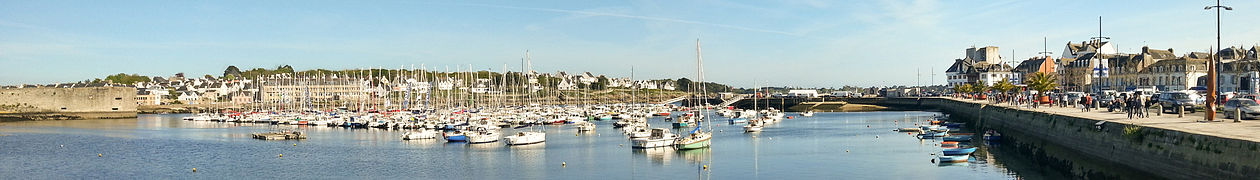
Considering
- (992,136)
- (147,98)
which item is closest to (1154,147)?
(992,136)

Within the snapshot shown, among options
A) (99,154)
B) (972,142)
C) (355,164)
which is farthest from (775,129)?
(99,154)

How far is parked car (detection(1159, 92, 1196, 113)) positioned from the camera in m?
44.7

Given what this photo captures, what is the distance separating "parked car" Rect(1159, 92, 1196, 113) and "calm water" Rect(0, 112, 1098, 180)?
846cm

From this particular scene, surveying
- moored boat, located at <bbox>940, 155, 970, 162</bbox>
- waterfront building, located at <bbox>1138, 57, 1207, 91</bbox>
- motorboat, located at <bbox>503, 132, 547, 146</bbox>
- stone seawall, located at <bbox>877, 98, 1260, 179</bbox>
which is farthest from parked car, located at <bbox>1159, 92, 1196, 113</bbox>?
waterfront building, located at <bbox>1138, 57, 1207, 91</bbox>

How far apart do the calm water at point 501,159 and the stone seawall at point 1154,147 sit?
5.60 feet

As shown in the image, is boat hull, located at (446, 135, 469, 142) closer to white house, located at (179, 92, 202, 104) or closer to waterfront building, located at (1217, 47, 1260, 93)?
waterfront building, located at (1217, 47, 1260, 93)

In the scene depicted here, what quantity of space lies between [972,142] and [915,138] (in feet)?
17.9

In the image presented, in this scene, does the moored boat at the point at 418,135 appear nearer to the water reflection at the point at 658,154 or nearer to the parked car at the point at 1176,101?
the water reflection at the point at 658,154

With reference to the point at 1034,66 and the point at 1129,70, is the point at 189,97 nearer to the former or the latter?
the point at 1034,66

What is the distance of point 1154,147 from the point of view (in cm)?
2697

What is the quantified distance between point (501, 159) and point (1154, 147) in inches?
1041

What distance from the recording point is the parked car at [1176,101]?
147ft

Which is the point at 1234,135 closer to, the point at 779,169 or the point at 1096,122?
the point at 1096,122

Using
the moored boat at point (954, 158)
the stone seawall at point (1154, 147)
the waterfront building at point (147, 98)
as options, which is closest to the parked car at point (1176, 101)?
the stone seawall at point (1154, 147)
